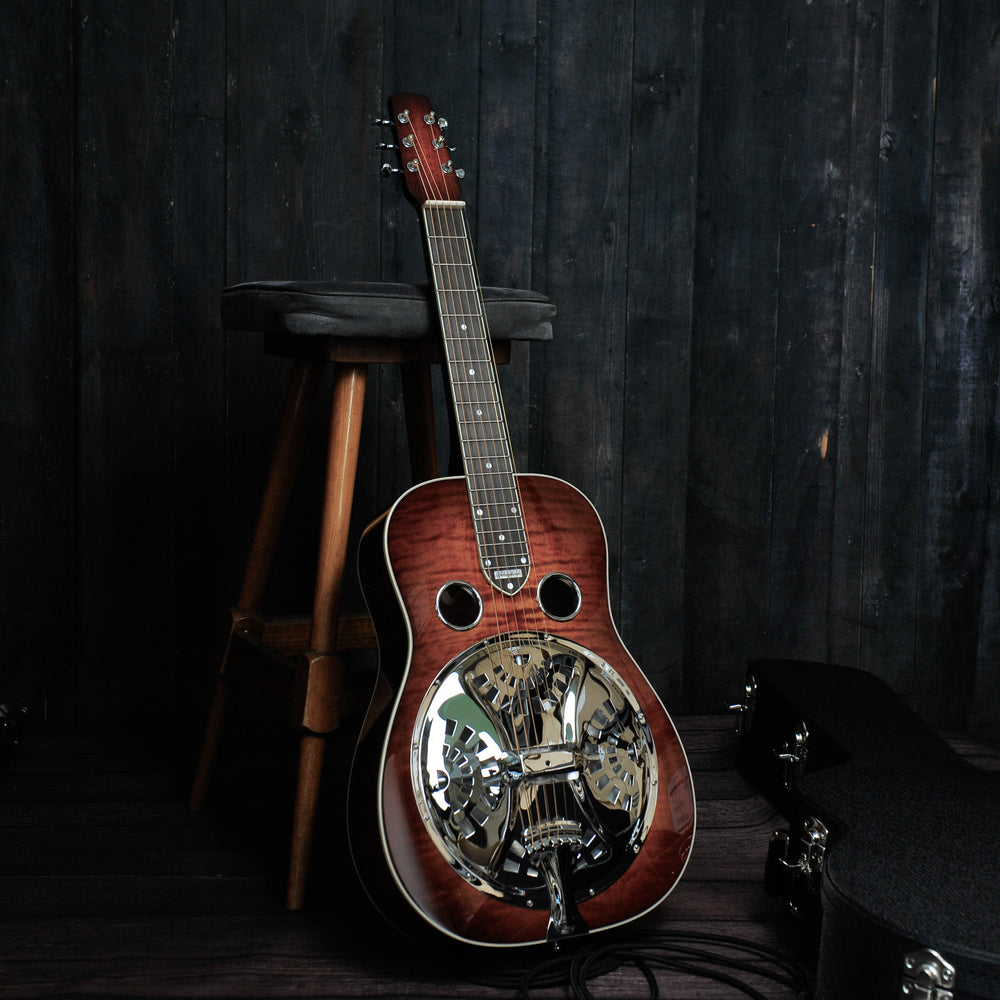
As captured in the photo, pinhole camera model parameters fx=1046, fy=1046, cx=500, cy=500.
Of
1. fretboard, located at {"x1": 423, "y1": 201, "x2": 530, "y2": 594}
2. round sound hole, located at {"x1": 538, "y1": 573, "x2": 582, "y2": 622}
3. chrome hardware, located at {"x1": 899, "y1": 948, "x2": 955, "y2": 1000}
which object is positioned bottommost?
chrome hardware, located at {"x1": 899, "y1": 948, "x2": 955, "y2": 1000}

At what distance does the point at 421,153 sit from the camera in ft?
4.56

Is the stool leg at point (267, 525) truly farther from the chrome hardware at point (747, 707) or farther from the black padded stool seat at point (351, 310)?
the chrome hardware at point (747, 707)

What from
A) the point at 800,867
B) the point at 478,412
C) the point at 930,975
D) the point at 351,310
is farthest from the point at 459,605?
the point at 930,975

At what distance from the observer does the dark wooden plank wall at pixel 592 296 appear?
171 cm

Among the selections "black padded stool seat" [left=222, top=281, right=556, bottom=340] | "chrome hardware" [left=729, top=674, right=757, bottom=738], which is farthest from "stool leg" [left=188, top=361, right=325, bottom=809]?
"chrome hardware" [left=729, top=674, right=757, bottom=738]

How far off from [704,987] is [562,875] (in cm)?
20

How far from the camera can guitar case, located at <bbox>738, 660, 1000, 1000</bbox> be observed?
0.83 m

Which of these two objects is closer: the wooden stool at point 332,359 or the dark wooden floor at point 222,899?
the dark wooden floor at point 222,899

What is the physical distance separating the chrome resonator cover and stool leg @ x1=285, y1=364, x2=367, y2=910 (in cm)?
21

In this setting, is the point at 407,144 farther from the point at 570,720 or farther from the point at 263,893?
the point at 263,893

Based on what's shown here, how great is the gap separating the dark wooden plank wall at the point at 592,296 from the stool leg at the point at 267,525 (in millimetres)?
335

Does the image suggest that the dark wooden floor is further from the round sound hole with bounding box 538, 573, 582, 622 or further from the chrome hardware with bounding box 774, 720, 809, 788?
the round sound hole with bounding box 538, 573, 582, 622

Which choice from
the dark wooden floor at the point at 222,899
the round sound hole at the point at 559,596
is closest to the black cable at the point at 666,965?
the dark wooden floor at the point at 222,899

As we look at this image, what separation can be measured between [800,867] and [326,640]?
0.59 meters
